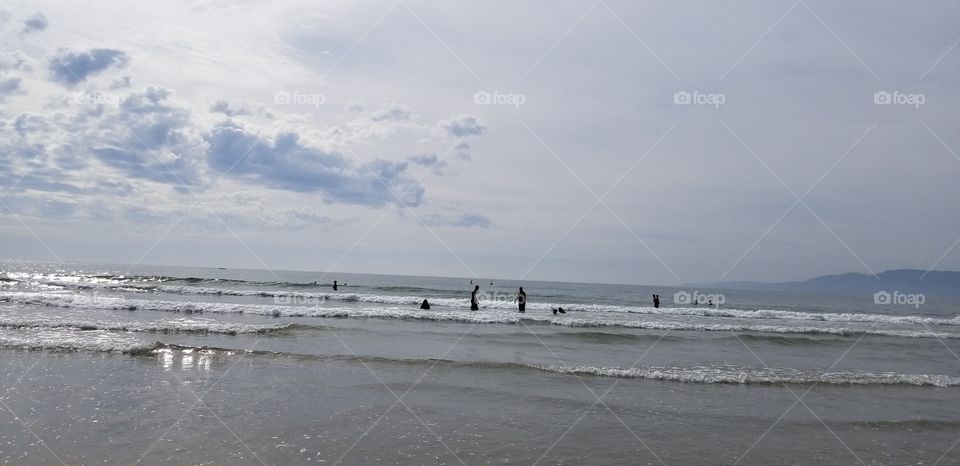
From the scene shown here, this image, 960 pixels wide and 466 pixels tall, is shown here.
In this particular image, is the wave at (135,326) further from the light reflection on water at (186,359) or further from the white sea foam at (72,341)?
the light reflection on water at (186,359)

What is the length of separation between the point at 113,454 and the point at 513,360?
11133 millimetres

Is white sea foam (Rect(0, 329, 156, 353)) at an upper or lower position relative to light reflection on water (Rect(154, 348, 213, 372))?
upper

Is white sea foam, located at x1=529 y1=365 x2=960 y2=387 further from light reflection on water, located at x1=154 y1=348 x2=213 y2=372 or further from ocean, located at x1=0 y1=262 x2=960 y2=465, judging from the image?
light reflection on water, located at x1=154 y1=348 x2=213 y2=372

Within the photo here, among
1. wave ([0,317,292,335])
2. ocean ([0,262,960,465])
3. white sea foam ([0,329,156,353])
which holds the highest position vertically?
wave ([0,317,292,335])

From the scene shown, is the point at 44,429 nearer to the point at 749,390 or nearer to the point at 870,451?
the point at 870,451

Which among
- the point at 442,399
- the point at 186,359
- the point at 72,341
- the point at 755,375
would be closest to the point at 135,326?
the point at 72,341

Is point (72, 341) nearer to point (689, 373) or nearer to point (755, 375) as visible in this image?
point (689, 373)

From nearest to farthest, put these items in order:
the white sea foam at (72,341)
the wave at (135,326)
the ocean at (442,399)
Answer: the ocean at (442,399) → the white sea foam at (72,341) → the wave at (135,326)

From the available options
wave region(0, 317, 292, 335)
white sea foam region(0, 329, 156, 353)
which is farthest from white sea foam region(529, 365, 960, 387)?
wave region(0, 317, 292, 335)

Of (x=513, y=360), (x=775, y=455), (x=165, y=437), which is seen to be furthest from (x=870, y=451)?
(x=165, y=437)

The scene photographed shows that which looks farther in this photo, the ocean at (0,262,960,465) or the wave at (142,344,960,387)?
the wave at (142,344,960,387)

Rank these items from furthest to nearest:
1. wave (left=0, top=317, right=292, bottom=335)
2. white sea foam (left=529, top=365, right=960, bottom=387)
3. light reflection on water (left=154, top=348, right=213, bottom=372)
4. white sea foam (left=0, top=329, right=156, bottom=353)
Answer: wave (left=0, top=317, right=292, bottom=335) < white sea foam (left=0, top=329, right=156, bottom=353) < white sea foam (left=529, top=365, right=960, bottom=387) < light reflection on water (left=154, top=348, right=213, bottom=372)

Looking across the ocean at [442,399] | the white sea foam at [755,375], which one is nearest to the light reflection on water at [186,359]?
the ocean at [442,399]

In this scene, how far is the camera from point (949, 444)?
975cm
